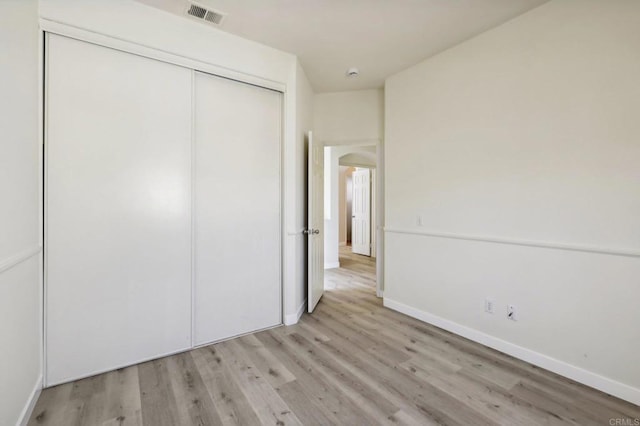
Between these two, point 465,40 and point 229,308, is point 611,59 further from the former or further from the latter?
point 229,308

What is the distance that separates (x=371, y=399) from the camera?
1715 mm

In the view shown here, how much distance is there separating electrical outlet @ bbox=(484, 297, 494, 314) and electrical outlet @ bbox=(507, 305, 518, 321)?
0.43 ft

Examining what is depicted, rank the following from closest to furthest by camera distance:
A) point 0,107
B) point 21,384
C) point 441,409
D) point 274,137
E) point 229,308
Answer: point 0,107 → point 21,384 → point 441,409 → point 229,308 → point 274,137

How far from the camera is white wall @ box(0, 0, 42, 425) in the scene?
131 centimetres

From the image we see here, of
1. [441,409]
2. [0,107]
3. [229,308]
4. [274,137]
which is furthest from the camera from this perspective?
[274,137]

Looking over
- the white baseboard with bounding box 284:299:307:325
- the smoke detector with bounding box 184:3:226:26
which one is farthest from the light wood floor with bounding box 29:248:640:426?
the smoke detector with bounding box 184:3:226:26

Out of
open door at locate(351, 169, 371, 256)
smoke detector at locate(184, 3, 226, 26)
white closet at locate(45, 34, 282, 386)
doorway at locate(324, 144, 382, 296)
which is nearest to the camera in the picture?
white closet at locate(45, 34, 282, 386)

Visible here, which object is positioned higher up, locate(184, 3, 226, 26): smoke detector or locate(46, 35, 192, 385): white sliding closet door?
locate(184, 3, 226, 26): smoke detector

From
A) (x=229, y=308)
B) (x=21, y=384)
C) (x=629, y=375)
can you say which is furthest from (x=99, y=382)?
(x=629, y=375)

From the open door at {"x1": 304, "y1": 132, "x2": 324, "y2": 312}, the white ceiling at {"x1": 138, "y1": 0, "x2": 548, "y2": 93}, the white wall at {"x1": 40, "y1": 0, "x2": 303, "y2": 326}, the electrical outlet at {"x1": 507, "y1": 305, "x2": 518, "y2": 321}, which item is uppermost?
the white ceiling at {"x1": 138, "y1": 0, "x2": 548, "y2": 93}

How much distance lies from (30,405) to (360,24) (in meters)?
3.40

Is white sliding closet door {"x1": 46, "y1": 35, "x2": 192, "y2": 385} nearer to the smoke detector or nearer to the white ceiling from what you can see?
the smoke detector

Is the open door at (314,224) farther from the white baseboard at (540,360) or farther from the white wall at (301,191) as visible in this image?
the white baseboard at (540,360)

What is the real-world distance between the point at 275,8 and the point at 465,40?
5.63 feet
